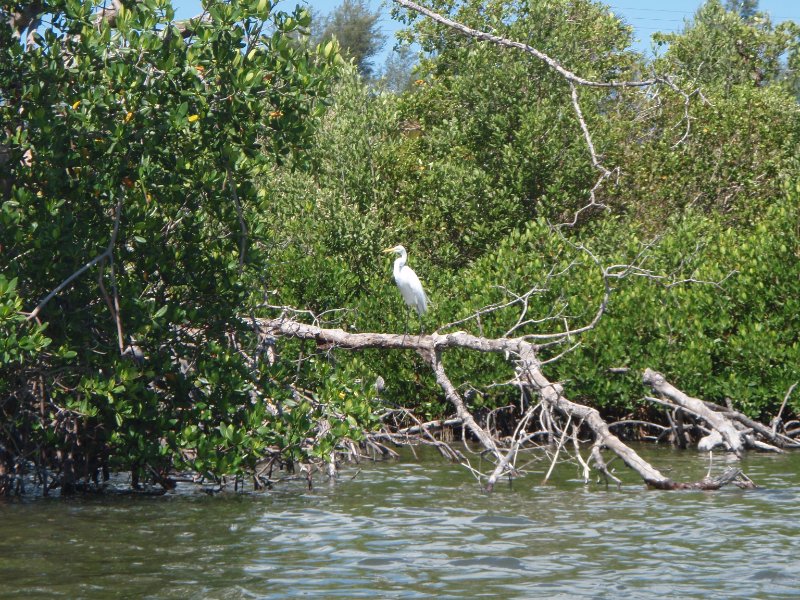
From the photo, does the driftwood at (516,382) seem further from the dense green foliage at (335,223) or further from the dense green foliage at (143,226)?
the dense green foliage at (143,226)

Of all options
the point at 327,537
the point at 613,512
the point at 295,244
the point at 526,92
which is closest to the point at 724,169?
the point at 526,92

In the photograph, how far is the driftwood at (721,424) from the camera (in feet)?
43.7

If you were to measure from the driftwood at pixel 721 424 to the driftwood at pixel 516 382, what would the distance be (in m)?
1.01

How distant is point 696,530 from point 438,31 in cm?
1544

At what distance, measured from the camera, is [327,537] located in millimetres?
9539

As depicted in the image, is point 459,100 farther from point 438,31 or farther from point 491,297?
point 491,297

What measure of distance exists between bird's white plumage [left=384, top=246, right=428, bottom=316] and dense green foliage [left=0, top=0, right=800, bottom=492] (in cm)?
69

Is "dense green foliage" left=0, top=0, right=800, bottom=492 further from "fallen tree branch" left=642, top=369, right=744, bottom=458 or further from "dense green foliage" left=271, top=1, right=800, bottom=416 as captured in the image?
"fallen tree branch" left=642, top=369, right=744, bottom=458

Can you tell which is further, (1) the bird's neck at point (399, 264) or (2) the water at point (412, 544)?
(1) the bird's neck at point (399, 264)

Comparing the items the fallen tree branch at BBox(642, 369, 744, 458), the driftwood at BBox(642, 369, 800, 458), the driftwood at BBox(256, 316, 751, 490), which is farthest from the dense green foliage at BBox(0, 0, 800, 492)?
the fallen tree branch at BBox(642, 369, 744, 458)

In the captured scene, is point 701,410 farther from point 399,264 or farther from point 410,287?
point 399,264

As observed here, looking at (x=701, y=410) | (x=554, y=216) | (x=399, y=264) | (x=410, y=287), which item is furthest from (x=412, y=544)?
(x=554, y=216)

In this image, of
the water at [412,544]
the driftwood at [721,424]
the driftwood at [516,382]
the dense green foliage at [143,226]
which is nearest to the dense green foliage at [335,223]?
the dense green foliage at [143,226]

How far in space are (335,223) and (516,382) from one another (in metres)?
8.51
